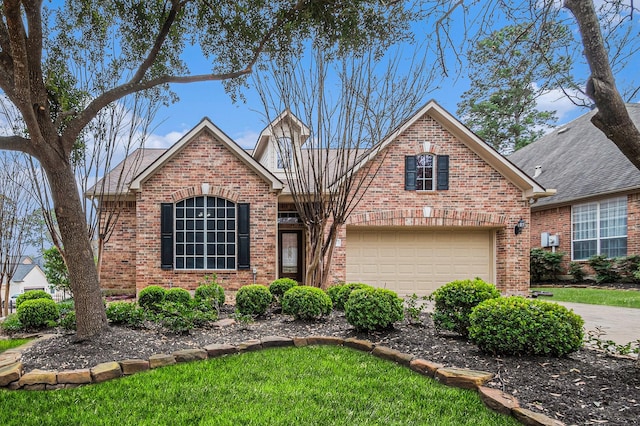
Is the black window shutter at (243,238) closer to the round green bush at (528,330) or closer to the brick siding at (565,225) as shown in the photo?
the round green bush at (528,330)

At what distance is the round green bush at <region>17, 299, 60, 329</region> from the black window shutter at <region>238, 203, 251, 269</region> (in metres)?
4.81

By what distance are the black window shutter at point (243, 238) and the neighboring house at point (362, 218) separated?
0.09 ft

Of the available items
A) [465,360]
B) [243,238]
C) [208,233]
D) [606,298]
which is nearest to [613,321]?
[606,298]

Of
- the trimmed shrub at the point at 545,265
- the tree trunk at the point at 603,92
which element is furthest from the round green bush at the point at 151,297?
the trimmed shrub at the point at 545,265

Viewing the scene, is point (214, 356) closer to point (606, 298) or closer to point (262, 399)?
point (262, 399)

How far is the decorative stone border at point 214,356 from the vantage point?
10.4 ft

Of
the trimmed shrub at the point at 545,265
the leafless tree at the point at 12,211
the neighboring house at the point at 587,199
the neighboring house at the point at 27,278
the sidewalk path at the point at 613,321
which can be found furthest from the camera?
the neighboring house at the point at 27,278

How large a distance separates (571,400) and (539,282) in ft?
49.4

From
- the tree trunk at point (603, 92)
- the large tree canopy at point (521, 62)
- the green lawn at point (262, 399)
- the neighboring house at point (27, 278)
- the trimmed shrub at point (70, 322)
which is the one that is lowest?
the neighboring house at point (27, 278)

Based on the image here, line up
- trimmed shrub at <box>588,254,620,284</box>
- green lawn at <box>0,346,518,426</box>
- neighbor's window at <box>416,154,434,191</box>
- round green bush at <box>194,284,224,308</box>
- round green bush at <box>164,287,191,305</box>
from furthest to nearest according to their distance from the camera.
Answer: trimmed shrub at <box>588,254,620,284</box>
neighbor's window at <box>416,154,434,191</box>
round green bush at <box>164,287,191,305</box>
round green bush at <box>194,284,224,308</box>
green lawn at <box>0,346,518,426</box>

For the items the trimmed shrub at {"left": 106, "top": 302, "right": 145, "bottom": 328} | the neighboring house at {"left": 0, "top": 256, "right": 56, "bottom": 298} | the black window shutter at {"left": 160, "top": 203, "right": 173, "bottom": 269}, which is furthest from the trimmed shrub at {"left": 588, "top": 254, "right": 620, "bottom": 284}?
the neighboring house at {"left": 0, "top": 256, "right": 56, "bottom": 298}

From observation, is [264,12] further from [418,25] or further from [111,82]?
[111,82]

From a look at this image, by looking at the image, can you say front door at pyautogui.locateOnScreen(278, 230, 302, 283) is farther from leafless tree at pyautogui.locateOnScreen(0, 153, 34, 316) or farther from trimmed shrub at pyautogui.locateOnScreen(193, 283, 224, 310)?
leafless tree at pyautogui.locateOnScreen(0, 153, 34, 316)

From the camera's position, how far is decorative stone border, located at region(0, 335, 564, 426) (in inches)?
125
